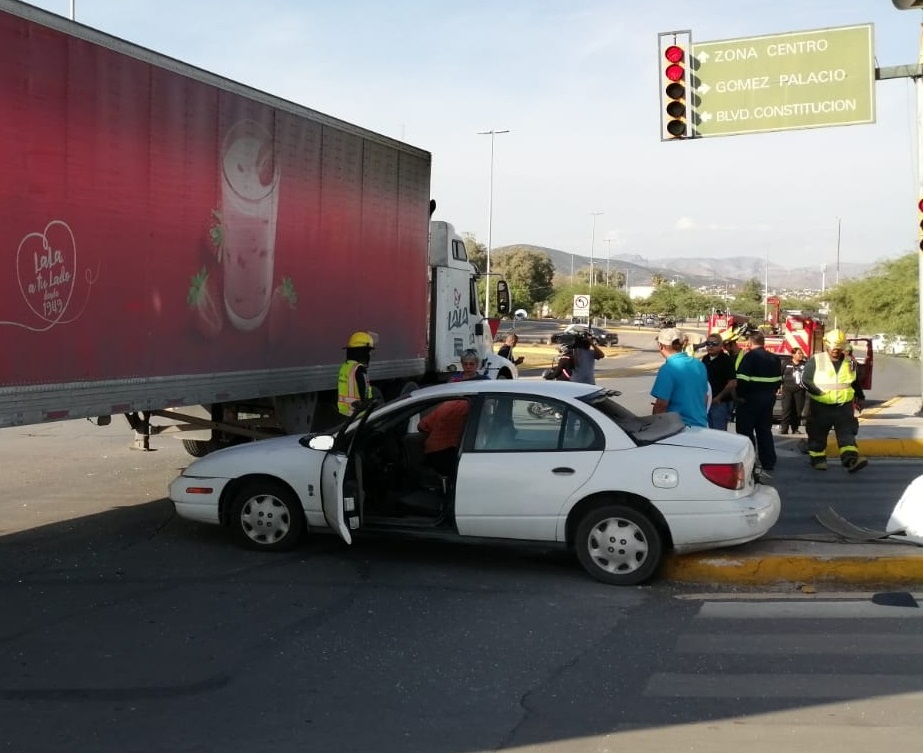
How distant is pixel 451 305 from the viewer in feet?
52.4

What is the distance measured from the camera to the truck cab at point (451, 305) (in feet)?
51.1

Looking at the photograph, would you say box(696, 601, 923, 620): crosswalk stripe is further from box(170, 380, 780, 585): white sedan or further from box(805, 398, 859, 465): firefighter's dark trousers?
box(805, 398, 859, 465): firefighter's dark trousers

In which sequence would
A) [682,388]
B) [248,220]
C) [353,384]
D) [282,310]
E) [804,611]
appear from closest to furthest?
[804,611]
[682,388]
[248,220]
[353,384]
[282,310]

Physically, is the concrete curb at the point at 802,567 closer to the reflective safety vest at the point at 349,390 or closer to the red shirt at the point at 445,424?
the red shirt at the point at 445,424

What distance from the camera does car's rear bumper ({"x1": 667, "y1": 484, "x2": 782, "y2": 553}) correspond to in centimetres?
748

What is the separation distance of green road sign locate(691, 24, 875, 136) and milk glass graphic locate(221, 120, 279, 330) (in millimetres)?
7471

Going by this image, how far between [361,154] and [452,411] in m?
5.10

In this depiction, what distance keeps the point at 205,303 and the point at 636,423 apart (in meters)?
3.87

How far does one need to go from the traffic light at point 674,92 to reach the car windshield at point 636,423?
25.9 ft

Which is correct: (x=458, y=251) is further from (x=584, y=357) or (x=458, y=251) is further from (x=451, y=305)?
(x=584, y=357)

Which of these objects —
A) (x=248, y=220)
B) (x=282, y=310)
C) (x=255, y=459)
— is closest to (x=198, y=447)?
(x=282, y=310)

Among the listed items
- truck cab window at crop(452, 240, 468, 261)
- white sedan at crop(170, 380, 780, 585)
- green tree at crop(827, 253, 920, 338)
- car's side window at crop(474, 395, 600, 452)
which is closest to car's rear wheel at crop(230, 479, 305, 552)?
white sedan at crop(170, 380, 780, 585)

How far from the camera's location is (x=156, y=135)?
29.1ft

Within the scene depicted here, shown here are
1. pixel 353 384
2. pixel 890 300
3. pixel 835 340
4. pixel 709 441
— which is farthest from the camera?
pixel 890 300
